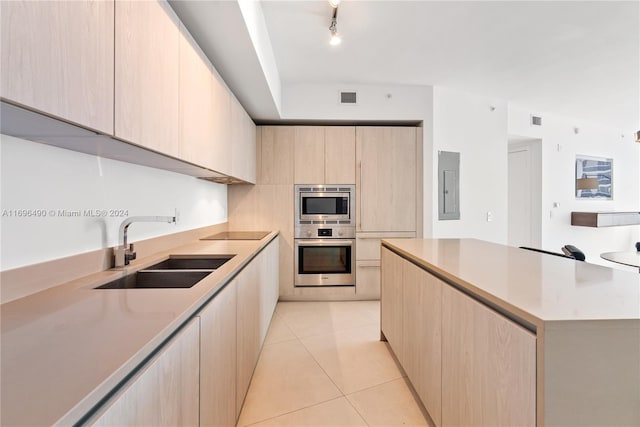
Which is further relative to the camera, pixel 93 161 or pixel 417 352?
pixel 417 352

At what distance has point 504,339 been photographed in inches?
35.8

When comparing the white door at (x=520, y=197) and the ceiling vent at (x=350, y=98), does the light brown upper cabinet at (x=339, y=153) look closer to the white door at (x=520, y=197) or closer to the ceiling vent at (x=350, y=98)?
the ceiling vent at (x=350, y=98)

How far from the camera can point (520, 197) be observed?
5.41 metres

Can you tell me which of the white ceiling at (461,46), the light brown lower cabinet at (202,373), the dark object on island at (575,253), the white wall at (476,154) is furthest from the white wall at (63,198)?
the dark object on island at (575,253)

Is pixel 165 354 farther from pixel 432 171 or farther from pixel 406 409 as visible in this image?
pixel 432 171

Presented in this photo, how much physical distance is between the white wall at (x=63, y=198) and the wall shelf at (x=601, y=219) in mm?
6576

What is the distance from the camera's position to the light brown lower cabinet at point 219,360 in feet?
3.43

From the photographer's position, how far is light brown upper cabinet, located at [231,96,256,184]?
2.53 m

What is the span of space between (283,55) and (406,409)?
3.12 meters

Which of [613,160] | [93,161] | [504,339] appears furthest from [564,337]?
[613,160]

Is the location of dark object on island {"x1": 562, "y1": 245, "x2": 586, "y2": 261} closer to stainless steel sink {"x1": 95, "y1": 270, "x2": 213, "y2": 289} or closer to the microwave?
the microwave

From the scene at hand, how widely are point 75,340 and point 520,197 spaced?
6.40 m

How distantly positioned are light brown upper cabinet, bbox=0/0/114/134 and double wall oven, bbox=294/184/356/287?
2.75m

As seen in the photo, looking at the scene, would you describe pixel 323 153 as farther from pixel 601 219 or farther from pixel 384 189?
pixel 601 219
